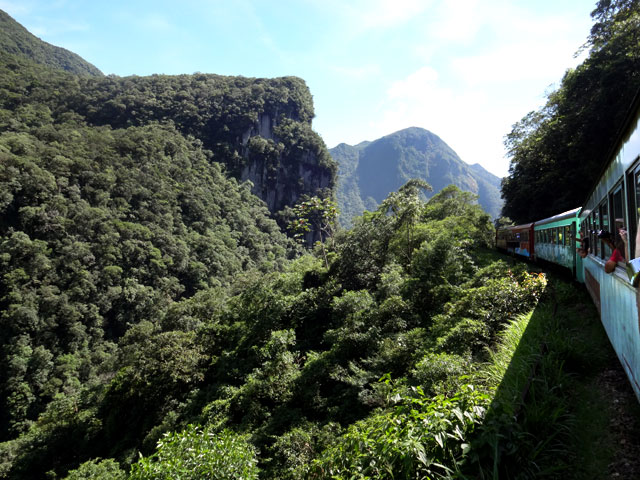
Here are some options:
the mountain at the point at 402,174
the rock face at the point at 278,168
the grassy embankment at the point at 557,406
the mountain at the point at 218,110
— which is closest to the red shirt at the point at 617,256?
the grassy embankment at the point at 557,406

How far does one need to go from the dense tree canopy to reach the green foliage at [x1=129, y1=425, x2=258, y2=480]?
1686 centimetres

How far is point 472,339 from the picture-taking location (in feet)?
18.7

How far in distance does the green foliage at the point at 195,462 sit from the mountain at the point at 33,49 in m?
132

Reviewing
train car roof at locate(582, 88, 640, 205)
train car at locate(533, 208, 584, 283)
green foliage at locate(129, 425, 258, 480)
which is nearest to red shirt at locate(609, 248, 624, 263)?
train car roof at locate(582, 88, 640, 205)

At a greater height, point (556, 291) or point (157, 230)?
point (157, 230)

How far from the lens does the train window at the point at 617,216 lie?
3148 millimetres

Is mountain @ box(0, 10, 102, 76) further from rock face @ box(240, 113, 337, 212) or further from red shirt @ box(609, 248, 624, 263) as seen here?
red shirt @ box(609, 248, 624, 263)

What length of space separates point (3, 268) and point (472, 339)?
43196mm

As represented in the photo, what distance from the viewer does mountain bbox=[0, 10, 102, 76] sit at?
100 metres

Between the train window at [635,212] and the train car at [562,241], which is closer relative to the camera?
the train window at [635,212]

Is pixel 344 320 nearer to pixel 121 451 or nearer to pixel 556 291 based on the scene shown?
pixel 556 291

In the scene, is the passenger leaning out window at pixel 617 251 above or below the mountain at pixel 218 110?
below

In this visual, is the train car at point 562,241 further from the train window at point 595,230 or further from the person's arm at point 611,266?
the person's arm at point 611,266

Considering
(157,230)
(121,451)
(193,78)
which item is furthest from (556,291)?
(193,78)
